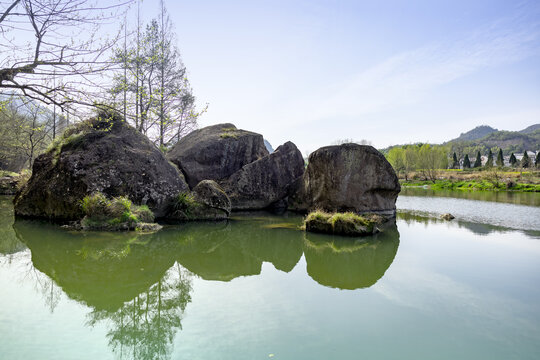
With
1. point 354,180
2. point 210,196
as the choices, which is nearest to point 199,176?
point 210,196

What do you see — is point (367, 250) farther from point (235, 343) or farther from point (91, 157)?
point (91, 157)

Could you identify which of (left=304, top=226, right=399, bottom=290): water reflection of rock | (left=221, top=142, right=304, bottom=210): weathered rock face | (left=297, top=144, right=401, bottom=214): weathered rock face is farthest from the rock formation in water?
(left=304, top=226, right=399, bottom=290): water reflection of rock

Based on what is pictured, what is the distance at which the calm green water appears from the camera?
4.14 meters

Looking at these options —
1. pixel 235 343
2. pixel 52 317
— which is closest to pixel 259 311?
pixel 235 343

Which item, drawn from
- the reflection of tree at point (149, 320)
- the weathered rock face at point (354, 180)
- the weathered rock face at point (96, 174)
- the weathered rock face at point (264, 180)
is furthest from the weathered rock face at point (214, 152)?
the reflection of tree at point (149, 320)

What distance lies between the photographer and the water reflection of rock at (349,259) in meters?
7.10

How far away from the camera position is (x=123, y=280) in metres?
6.45

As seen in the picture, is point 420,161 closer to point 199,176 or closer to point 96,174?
point 199,176

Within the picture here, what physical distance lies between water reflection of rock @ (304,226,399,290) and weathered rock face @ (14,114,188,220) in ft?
20.4

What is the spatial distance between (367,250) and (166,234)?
6.03 metres

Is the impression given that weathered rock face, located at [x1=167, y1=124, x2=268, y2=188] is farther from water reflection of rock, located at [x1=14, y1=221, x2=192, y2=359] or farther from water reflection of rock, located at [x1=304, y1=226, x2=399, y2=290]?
water reflection of rock, located at [x1=304, y1=226, x2=399, y2=290]

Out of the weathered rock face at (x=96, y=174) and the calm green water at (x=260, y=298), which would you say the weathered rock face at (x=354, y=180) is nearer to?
the calm green water at (x=260, y=298)

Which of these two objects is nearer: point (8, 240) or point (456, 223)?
point (8, 240)

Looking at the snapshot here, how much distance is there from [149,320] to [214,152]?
1537cm
